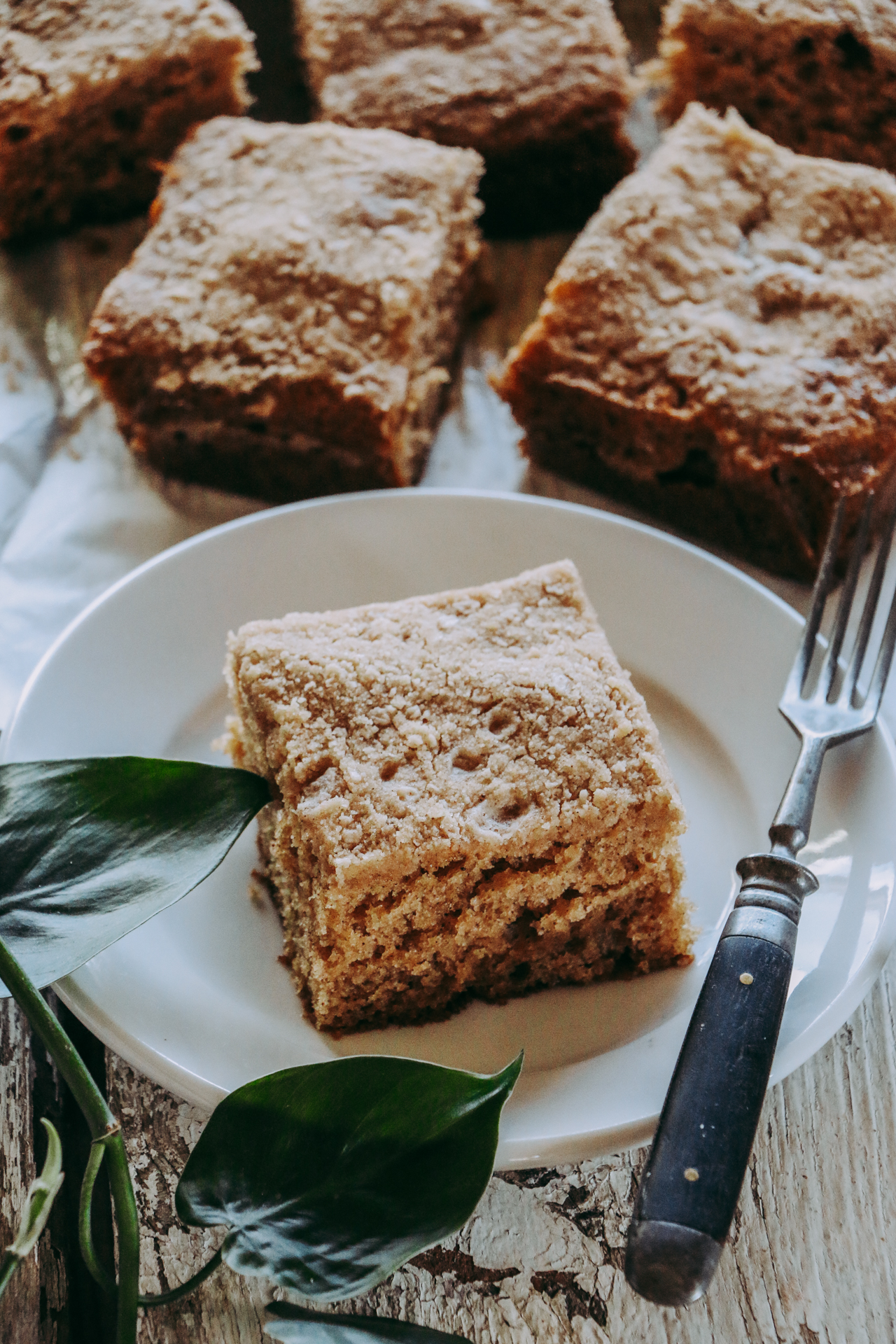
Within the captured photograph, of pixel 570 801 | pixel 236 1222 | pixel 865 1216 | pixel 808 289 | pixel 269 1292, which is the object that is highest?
pixel 808 289

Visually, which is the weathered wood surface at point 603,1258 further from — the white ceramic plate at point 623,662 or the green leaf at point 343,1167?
the green leaf at point 343,1167

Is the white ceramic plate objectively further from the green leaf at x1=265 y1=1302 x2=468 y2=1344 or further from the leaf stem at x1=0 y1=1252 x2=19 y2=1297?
the leaf stem at x1=0 y1=1252 x2=19 y2=1297

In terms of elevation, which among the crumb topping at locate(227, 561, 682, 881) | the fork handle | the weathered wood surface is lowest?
the weathered wood surface

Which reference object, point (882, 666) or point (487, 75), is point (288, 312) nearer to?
point (487, 75)

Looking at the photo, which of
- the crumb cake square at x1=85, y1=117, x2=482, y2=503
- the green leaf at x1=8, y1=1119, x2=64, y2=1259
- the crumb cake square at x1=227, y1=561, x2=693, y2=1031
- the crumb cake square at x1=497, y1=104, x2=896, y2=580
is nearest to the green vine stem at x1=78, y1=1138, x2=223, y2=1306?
the green leaf at x1=8, y1=1119, x2=64, y2=1259

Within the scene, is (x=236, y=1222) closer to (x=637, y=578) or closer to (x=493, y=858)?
(x=493, y=858)

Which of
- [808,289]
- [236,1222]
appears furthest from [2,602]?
[808,289]
